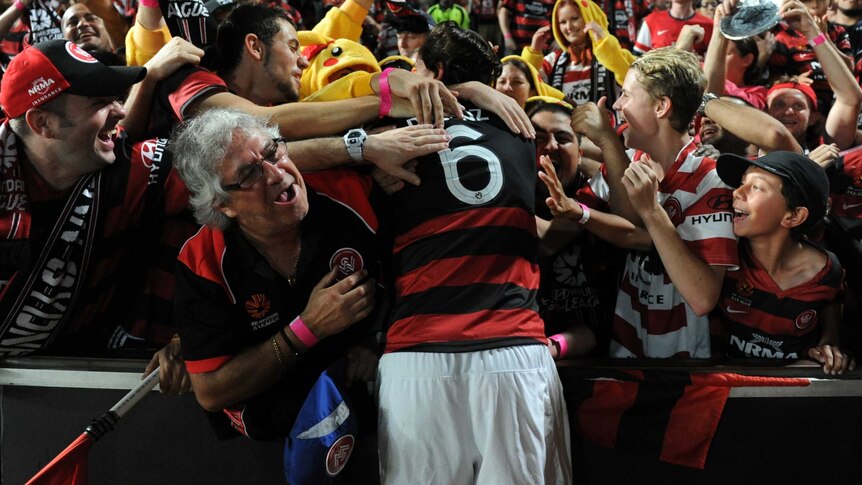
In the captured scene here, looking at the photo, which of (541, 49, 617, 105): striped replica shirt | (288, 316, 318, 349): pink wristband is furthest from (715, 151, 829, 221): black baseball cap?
(541, 49, 617, 105): striped replica shirt

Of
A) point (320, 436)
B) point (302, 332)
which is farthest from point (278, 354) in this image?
point (320, 436)

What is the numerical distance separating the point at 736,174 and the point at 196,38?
7.61 feet

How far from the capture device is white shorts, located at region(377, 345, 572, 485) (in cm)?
236

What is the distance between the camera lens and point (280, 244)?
8.45ft

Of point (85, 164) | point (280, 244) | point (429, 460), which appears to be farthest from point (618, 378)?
point (85, 164)

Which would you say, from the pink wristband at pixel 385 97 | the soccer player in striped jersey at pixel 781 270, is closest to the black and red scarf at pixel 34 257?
the pink wristband at pixel 385 97

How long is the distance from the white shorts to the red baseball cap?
1.47 metres

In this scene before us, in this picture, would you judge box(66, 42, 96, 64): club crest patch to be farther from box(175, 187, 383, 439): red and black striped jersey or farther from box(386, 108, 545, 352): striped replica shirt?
box(386, 108, 545, 352): striped replica shirt

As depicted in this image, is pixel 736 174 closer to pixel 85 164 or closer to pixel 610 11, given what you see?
pixel 85 164

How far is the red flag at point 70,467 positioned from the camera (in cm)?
249

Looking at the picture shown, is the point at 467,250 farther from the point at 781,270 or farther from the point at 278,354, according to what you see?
the point at 781,270

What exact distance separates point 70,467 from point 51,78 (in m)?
1.34

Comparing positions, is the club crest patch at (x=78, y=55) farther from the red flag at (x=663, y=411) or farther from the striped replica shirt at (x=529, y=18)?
the striped replica shirt at (x=529, y=18)

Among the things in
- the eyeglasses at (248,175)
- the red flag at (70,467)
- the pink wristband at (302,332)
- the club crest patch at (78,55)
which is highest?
the club crest patch at (78,55)
